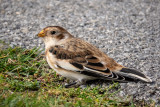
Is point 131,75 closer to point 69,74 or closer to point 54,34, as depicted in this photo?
point 69,74

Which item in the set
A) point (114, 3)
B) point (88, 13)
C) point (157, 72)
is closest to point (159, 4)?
point (114, 3)

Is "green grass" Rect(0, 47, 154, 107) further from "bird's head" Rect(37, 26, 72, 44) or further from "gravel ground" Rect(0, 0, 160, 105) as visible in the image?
"bird's head" Rect(37, 26, 72, 44)

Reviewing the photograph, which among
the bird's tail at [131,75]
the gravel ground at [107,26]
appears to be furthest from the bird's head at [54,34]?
the bird's tail at [131,75]

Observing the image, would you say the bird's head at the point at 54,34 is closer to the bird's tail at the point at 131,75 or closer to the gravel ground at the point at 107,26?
the gravel ground at the point at 107,26

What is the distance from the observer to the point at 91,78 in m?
4.62

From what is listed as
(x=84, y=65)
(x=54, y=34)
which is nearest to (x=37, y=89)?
(x=84, y=65)

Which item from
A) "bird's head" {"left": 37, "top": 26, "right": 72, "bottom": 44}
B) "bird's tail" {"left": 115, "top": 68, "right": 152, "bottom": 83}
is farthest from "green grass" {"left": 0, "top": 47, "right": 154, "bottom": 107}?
"bird's head" {"left": 37, "top": 26, "right": 72, "bottom": 44}

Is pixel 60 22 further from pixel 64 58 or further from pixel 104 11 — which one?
pixel 64 58

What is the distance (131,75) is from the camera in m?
4.39

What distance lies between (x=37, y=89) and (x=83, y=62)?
0.80m

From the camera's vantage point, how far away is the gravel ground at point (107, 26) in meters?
5.19

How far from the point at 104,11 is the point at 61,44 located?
3.03 m

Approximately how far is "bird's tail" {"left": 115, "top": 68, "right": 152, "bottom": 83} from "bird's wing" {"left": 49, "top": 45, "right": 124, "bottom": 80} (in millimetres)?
79

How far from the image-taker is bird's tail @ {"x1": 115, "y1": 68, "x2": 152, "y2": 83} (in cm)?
435
